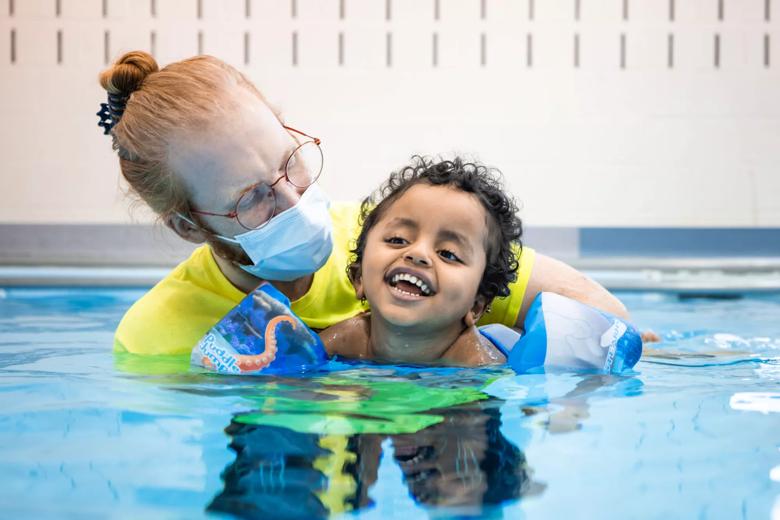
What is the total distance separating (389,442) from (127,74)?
1.50 metres

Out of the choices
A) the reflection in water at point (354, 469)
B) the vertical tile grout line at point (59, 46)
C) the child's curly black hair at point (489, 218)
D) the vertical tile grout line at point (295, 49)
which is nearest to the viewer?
the reflection in water at point (354, 469)

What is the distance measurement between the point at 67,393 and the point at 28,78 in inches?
260

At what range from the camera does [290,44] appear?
8555 millimetres

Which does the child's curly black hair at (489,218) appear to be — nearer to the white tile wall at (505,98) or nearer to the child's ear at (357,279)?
the child's ear at (357,279)

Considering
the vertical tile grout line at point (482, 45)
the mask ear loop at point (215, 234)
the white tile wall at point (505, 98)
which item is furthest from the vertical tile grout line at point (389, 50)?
the mask ear loop at point (215, 234)

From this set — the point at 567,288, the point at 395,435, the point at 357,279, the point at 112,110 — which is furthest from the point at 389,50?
the point at 395,435

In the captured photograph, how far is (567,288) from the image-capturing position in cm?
332

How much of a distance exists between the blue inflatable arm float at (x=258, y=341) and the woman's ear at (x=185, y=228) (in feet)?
0.86

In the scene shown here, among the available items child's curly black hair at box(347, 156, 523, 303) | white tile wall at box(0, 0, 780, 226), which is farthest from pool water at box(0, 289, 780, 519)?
white tile wall at box(0, 0, 780, 226)

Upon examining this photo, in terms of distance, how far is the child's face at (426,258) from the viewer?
276 centimetres

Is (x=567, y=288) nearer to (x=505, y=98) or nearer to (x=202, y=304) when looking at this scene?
(x=202, y=304)

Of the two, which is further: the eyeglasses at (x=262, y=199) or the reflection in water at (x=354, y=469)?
the eyeglasses at (x=262, y=199)

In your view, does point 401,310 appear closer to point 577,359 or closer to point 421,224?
point 421,224

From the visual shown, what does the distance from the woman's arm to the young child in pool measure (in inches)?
6.2
